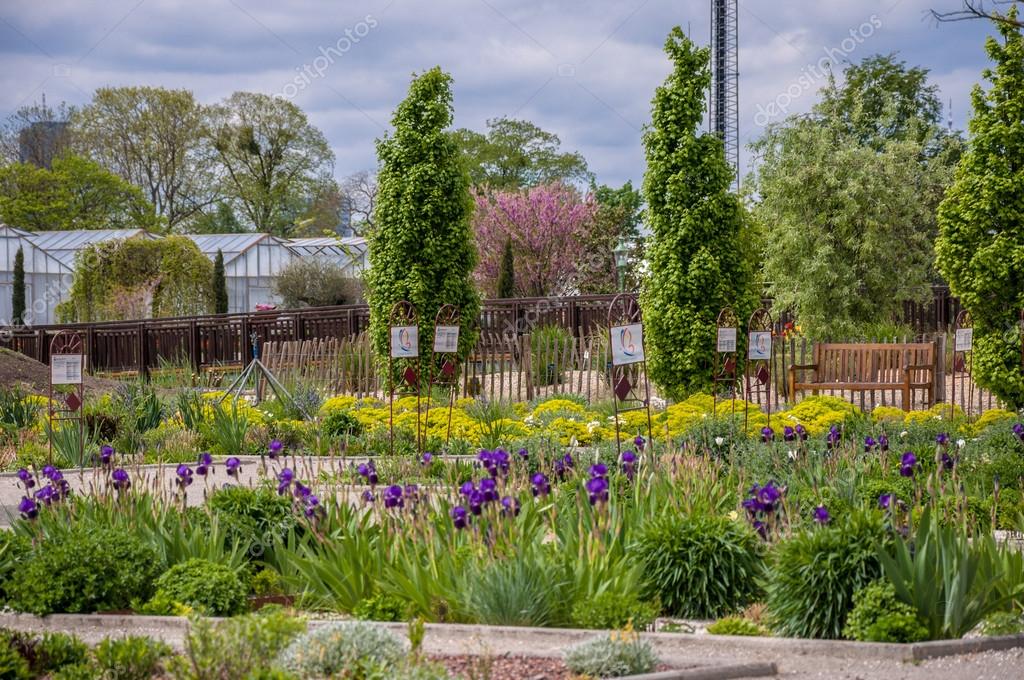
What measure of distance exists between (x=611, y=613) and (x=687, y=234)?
928 centimetres

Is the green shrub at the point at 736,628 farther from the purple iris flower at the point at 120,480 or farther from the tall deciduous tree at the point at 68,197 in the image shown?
the tall deciduous tree at the point at 68,197

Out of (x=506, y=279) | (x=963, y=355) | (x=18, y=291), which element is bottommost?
(x=963, y=355)

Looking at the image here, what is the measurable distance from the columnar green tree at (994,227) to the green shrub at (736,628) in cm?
907

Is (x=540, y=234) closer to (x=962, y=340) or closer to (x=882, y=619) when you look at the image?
(x=962, y=340)

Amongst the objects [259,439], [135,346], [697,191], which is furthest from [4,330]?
[697,191]

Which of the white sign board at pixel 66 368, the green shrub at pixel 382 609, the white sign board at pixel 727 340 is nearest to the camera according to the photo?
the green shrub at pixel 382 609

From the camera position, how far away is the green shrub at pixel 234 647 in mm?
3893

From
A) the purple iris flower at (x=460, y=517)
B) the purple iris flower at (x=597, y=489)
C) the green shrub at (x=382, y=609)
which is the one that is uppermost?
the purple iris flower at (x=597, y=489)

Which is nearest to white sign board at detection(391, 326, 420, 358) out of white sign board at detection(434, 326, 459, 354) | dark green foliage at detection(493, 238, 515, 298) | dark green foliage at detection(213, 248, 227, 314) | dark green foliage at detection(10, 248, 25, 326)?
white sign board at detection(434, 326, 459, 354)

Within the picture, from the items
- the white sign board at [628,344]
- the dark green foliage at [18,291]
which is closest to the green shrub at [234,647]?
the white sign board at [628,344]

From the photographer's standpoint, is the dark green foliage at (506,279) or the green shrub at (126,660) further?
the dark green foliage at (506,279)

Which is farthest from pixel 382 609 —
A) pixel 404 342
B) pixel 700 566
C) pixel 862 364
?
→ pixel 862 364

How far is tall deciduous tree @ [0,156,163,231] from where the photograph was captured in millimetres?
44031

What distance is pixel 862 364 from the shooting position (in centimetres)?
1460
